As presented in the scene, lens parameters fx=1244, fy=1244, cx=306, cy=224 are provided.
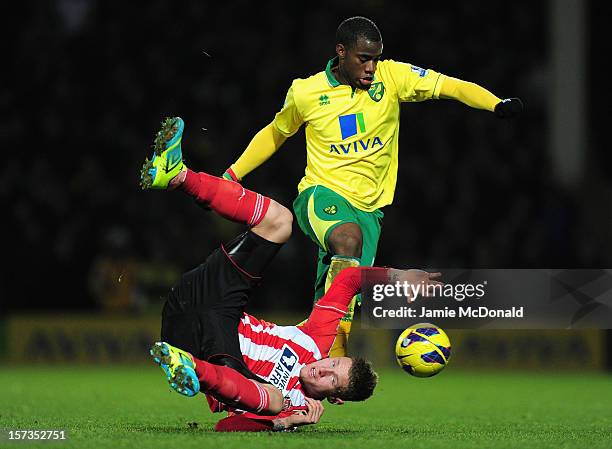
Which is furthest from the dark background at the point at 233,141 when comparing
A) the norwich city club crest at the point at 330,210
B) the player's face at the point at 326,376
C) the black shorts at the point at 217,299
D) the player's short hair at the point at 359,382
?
the player's short hair at the point at 359,382

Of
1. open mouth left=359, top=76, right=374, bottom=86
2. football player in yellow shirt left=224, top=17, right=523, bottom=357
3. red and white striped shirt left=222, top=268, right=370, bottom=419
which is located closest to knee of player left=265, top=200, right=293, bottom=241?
red and white striped shirt left=222, top=268, right=370, bottom=419

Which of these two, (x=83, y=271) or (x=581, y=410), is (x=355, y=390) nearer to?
(x=581, y=410)

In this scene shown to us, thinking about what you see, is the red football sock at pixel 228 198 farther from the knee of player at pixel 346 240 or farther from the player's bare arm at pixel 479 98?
the player's bare arm at pixel 479 98

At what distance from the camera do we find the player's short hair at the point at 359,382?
6.50m

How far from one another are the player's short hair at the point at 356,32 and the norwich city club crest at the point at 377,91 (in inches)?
13.3

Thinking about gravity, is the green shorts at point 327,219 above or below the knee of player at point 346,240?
above

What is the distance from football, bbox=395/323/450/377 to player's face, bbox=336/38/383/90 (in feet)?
5.71

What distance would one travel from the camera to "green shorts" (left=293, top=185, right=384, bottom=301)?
7871mm

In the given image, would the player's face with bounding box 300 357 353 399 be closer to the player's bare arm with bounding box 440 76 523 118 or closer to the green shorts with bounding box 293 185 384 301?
the green shorts with bounding box 293 185 384 301

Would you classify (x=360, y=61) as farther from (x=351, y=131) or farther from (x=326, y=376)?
(x=326, y=376)

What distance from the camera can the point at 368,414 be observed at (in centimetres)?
832

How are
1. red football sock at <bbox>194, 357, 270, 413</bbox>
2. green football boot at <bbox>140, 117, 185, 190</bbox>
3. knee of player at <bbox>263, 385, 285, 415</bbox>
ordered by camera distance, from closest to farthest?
red football sock at <bbox>194, 357, 270, 413</bbox>, knee of player at <bbox>263, 385, 285, 415</bbox>, green football boot at <bbox>140, 117, 185, 190</bbox>

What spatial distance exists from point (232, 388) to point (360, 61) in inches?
Result: 99.1

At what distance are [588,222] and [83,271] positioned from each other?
6.31 m
